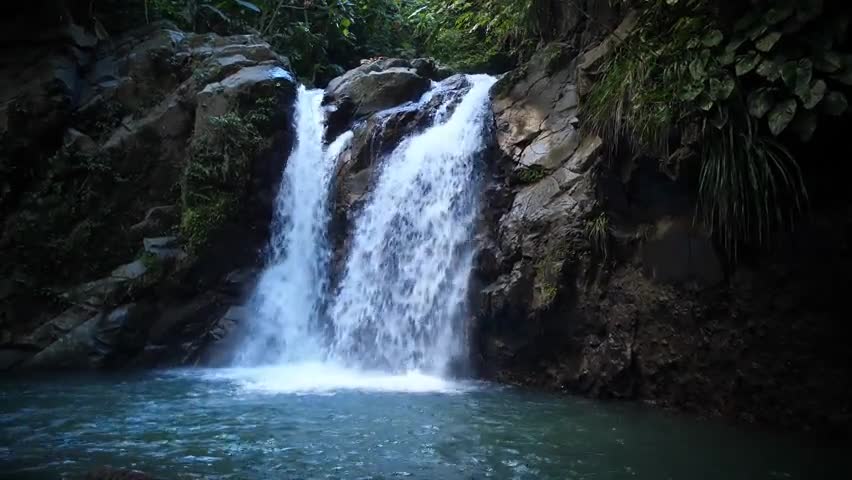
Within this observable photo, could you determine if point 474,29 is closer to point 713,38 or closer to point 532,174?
point 532,174

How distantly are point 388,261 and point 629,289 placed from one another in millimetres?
3802

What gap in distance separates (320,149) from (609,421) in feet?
24.3

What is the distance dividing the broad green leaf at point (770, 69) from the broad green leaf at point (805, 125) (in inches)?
15.0

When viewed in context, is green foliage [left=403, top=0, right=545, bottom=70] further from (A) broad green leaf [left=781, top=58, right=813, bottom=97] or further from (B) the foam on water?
(B) the foam on water

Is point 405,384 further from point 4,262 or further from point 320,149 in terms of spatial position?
point 4,262

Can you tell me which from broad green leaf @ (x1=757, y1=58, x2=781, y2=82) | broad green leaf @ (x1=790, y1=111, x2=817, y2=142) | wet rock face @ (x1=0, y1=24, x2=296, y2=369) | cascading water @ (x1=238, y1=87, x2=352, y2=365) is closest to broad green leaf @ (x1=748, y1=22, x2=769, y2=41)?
broad green leaf @ (x1=757, y1=58, x2=781, y2=82)

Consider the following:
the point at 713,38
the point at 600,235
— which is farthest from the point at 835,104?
the point at 600,235

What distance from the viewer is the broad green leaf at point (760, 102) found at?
18.3 ft

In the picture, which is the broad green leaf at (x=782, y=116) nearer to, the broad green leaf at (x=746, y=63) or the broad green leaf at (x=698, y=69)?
the broad green leaf at (x=746, y=63)

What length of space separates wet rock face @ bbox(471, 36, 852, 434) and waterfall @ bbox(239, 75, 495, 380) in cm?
54

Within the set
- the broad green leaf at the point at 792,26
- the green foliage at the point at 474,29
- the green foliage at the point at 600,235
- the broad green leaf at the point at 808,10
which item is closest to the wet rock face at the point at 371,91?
the green foliage at the point at 474,29

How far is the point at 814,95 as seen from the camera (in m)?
5.20

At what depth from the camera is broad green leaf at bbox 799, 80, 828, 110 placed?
518 cm

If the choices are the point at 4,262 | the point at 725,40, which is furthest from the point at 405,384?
the point at 4,262
